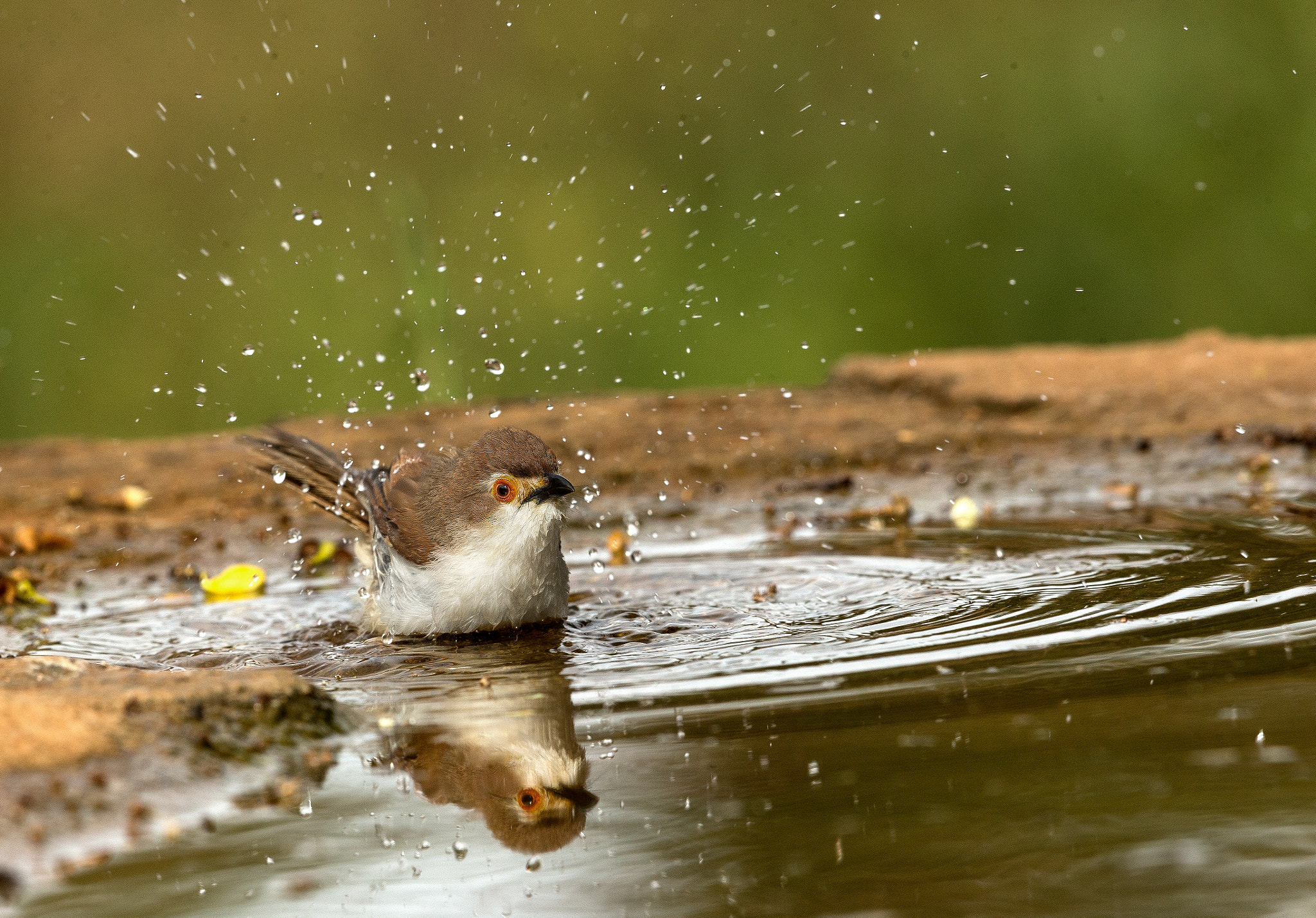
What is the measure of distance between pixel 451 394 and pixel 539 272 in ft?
13.7

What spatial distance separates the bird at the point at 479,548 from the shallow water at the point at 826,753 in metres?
0.12

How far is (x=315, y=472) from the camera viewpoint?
579cm

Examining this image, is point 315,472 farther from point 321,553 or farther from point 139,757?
point 139,757

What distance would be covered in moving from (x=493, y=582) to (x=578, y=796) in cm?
194

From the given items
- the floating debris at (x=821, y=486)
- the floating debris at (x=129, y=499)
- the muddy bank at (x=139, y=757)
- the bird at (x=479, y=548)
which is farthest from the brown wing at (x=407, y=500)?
the floating debris at (x=129, y=499)

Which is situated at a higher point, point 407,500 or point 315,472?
point 315,472

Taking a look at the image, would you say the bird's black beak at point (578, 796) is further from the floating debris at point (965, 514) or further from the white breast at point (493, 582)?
the floating debris at point (965, 514)

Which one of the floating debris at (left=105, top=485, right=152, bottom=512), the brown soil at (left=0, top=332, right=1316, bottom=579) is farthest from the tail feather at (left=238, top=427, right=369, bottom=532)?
the floating debris at (left=105, top=485, right=152, bottom=512)

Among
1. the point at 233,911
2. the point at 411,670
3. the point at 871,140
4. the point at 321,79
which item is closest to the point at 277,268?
the point at 321,79

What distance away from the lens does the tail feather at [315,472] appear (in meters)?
5.71

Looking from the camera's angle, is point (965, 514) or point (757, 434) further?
point (757, 434)

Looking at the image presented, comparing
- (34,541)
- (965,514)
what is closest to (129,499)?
(34,541)

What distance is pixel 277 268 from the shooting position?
12.0 meters

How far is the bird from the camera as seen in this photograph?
489cm
